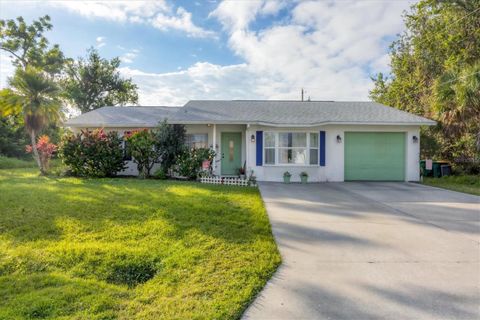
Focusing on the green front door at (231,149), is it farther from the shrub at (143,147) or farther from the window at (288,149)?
the shrub at (143,147)

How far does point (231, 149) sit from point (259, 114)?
2231 mm

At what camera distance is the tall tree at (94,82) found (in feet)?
90.7

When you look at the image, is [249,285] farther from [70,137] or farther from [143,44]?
[143,44]

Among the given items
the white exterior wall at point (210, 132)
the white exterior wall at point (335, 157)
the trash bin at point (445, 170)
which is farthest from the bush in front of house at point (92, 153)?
the trash bin at point (445, 170)

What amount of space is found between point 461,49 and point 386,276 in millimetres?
17863

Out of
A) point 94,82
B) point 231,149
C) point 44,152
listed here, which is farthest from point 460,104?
point 94,82

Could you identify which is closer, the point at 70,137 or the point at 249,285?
the point at 249,285

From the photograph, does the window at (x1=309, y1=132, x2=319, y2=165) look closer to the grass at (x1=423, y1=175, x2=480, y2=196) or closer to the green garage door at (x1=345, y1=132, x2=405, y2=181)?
the green garage door at (x1=345, y1=132, x2=405, y2=181)

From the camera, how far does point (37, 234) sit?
4.82m

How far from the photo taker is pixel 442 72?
16750 millimetres

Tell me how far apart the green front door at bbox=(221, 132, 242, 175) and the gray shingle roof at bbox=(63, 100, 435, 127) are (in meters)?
1.10

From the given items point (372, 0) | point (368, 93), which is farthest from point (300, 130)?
point (368, 93)

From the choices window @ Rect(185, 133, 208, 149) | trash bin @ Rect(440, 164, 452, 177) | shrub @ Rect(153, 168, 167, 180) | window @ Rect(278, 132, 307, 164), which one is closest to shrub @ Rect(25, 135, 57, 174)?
shrub @ Rect(153, 168, 167, 180)

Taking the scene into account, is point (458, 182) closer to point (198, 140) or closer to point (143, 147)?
point (198, 140)
